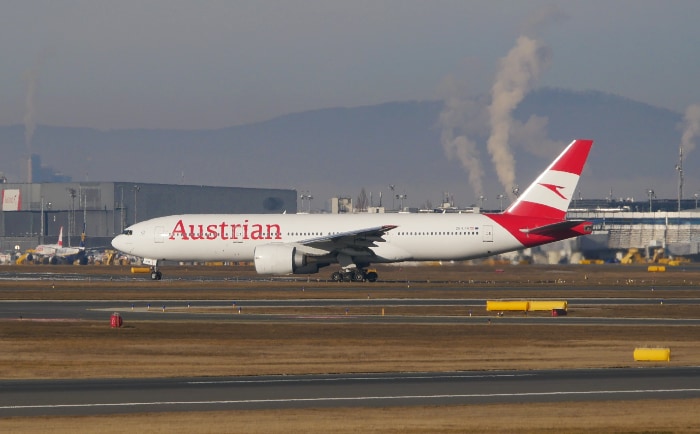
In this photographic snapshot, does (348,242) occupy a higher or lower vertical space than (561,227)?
lower

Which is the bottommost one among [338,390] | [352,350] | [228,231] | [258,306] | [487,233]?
[338,390]

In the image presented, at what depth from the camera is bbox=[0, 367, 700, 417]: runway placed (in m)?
21.4

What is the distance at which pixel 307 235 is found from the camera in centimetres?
7006

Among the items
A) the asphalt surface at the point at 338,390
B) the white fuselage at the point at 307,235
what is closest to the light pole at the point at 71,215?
the white fuselage at the point at 307,235

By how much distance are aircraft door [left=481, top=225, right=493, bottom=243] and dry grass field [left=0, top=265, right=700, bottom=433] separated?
11.2 feet

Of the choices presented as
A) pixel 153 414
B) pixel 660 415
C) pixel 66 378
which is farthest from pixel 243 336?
pixel 660 415

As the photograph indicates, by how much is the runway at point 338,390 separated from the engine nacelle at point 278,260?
3976cm

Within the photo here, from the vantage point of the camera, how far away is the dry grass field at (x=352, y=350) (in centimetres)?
1933

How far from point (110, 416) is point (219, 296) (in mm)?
36295

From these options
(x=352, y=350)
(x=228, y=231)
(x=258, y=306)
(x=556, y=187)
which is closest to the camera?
(x=352, y=350)

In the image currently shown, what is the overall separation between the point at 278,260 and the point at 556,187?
17.9m

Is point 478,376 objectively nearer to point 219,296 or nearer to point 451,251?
point 219,296

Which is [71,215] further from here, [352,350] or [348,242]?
[352,350]

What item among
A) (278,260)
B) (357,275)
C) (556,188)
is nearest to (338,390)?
(278,260)
